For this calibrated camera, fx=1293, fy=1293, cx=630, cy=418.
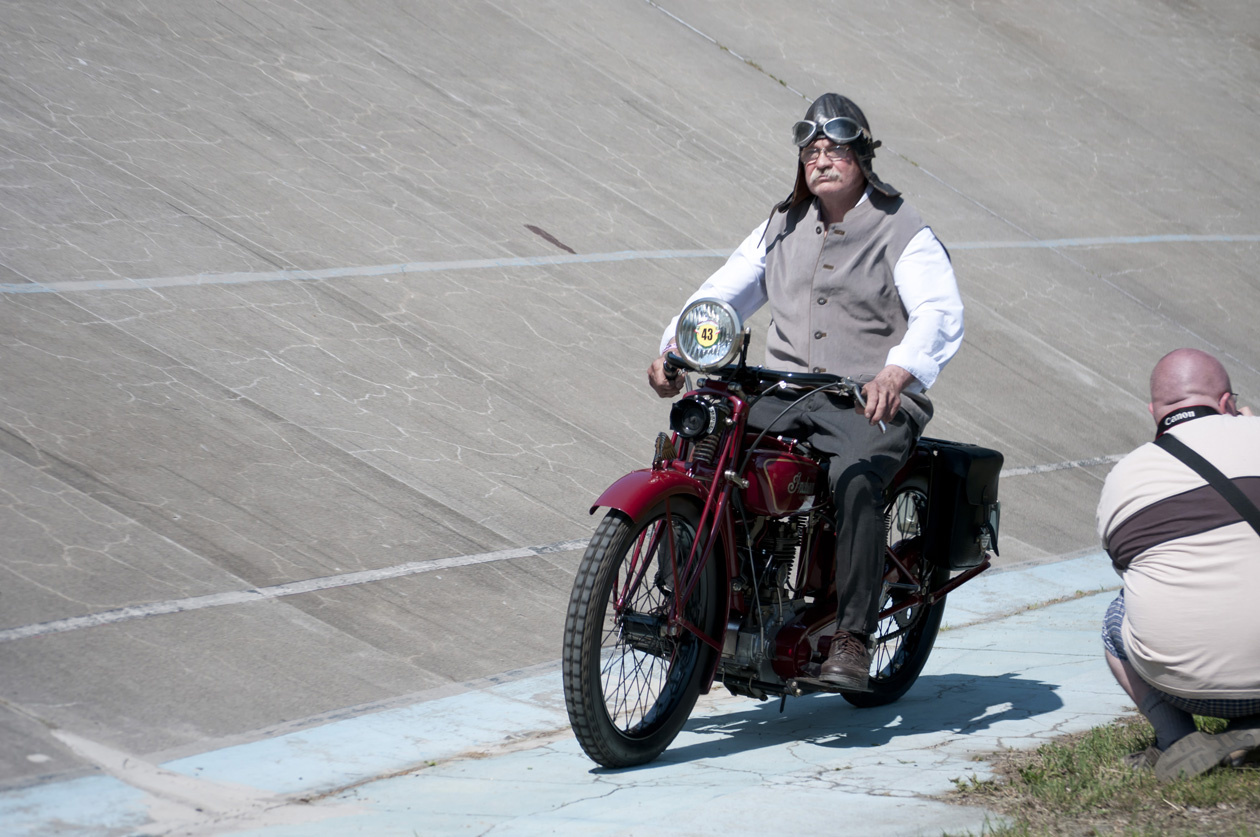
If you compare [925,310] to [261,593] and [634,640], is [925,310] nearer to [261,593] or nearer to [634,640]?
[634,640]

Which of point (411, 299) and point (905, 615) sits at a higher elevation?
point (905, 615)

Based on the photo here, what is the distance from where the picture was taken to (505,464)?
6348 mm

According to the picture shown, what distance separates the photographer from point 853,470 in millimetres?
4023

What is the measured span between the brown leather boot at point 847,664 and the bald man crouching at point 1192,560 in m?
0.80

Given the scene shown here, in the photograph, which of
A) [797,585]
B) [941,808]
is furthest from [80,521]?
[941,808]

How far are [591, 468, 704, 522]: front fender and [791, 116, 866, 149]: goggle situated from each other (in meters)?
1.21

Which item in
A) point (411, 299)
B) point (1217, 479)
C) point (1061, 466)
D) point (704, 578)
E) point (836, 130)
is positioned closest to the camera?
point (1217, 479)

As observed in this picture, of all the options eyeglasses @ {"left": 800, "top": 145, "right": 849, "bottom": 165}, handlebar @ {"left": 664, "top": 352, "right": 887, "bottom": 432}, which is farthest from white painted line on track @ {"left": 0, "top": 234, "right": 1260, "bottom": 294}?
eyeglasses @ {"left": 800, "top": 145, "right": 849, "bottom": 165}

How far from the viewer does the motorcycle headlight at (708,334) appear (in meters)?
3.82

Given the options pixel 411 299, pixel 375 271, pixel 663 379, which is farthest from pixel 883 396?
pixel 375 271

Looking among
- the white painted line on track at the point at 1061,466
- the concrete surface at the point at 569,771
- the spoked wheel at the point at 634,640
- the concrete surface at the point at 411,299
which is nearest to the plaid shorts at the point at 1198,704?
the concrete surface at the point at 569,771

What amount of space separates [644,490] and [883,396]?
0.75 metres

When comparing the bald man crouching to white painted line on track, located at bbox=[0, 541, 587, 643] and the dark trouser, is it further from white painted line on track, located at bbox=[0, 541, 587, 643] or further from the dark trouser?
white painted line on track, located at bbox=[0, 541, 587, 643]

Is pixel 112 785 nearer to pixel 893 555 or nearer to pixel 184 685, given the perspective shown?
pixel 184 685
